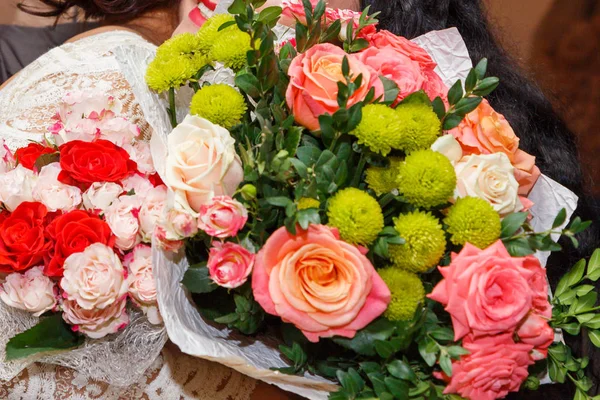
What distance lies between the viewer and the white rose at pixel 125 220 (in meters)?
0.69

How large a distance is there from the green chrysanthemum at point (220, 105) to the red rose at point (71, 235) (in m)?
0.18

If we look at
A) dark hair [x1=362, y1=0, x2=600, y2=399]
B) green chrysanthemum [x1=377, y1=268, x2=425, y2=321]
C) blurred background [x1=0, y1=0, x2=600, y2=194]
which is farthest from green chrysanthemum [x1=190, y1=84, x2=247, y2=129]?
blurred background [x1=0, y1=0, x2=600, y2=194]

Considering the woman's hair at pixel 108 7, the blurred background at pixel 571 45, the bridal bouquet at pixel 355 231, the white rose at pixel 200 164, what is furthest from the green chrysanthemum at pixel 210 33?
the blurred background at pixel 571 45

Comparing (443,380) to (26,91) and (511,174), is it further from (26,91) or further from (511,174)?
(26,91)

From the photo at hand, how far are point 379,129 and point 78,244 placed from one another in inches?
14.3

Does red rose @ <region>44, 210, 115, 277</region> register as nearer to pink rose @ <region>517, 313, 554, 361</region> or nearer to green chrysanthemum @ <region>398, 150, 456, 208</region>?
green chrysanthemum @ <region>398, 150, 456, 208</region>

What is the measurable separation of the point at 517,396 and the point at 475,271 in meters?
0.31

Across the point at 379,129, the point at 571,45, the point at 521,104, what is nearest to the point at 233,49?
the point at 379,129

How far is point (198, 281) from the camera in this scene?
2.05ft

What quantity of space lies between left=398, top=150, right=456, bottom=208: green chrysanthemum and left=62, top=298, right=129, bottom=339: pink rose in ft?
1.20

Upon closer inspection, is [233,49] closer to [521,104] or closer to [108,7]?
[521,104]

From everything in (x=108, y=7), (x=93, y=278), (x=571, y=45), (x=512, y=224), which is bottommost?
(x=571, y=45)

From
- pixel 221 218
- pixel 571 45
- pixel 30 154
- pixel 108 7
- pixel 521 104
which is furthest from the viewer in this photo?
pixel 571 45

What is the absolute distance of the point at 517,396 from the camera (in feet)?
2.56
